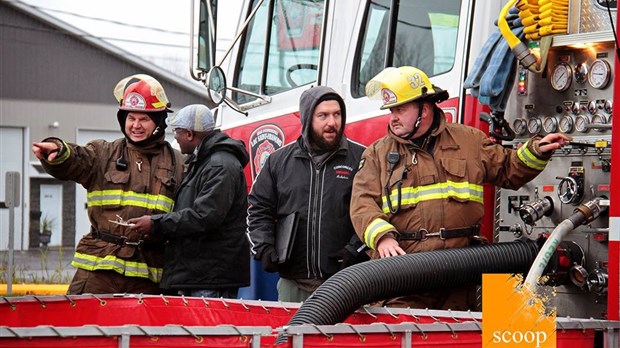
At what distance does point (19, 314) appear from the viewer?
436 cm

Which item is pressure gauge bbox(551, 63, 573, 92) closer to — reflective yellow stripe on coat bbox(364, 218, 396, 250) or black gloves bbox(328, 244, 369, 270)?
reflective yellow stripe on coat bbox(364, 218, 396, 250)

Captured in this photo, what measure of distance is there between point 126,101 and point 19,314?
1.83 metres

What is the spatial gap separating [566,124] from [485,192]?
2.12 feet

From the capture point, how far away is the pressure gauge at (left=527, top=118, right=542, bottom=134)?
16.5ft

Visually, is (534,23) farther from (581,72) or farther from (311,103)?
(311,103)

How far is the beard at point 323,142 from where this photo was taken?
5477 mm

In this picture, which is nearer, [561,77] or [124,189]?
[561,77]

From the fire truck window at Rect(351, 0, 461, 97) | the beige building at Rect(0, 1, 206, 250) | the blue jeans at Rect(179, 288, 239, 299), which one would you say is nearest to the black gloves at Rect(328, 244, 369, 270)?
the blue jeans at Rect(179, 288, 239, 299)

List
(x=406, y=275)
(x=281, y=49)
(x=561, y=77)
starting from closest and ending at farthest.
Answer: (x=406, y=275) → (x=561, y=77) → (x=281, y=49)

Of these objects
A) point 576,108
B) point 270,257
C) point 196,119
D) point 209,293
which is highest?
point 576,108

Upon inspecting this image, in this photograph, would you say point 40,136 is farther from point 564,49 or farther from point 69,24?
point 564,49

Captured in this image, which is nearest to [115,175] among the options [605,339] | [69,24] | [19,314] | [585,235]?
[19,314]

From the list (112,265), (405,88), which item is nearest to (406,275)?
(405,88)

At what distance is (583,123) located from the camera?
4805mm
